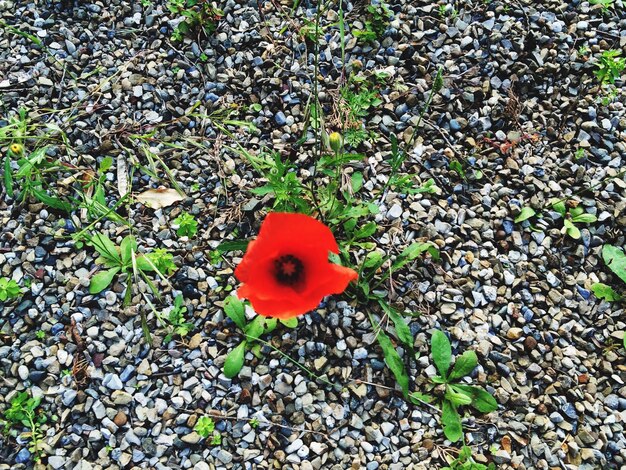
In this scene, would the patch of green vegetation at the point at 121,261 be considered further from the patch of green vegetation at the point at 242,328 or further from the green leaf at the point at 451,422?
the green leaf at the point at 451,422

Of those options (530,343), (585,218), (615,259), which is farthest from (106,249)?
(615,259)

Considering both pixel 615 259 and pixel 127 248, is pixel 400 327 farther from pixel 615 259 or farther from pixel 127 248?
pixel 127 248

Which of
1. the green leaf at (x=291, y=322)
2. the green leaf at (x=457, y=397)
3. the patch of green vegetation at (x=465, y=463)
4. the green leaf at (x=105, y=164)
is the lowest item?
the patch of green vegetation at (x=465, y=463)

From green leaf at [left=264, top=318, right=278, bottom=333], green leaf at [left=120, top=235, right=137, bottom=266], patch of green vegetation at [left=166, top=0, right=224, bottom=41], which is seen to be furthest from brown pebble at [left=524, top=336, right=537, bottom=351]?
patch of green vegetation at [left=166, top=0, right=224, bottom=41]

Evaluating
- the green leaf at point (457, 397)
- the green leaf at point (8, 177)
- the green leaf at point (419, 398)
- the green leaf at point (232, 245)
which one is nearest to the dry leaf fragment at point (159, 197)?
the green leaf at point (232, 245)

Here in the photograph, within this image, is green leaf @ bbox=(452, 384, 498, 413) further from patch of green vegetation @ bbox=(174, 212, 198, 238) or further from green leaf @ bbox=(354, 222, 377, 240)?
patch of green vegetation @ bbox=(174, 212, 198, 238)

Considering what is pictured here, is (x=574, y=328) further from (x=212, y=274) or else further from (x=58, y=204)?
(x=58, y=204)
